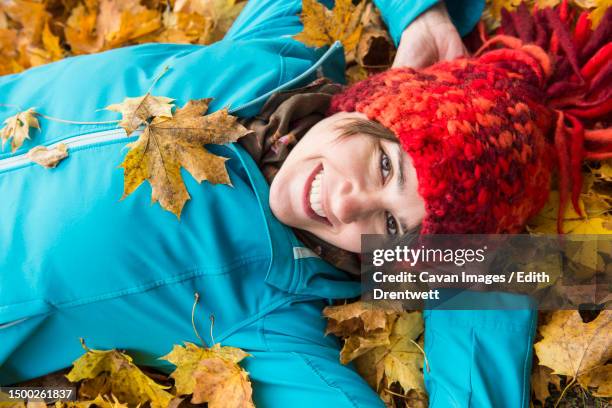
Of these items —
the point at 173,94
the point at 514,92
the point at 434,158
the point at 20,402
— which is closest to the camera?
the point at 434,158

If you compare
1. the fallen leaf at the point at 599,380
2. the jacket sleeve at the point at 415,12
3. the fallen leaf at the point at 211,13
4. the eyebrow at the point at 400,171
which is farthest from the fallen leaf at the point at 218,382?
the fallen leaf at the point at 211,13

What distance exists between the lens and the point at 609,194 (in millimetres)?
1694

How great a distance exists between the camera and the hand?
5.81 ft

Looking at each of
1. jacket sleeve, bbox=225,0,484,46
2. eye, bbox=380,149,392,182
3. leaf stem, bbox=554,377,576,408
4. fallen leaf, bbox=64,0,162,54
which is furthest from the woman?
fallen leaf, bbox=64,0,162,54

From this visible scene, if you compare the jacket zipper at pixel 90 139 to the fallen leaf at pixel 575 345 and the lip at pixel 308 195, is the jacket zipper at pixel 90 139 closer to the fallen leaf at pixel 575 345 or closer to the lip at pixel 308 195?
the lip at pixel 308 195

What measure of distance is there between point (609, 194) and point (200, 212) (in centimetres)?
135

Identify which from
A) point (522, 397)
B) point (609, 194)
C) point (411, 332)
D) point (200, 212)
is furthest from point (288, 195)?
point (609, 194)

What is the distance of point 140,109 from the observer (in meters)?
1.48

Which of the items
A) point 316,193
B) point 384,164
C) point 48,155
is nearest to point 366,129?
point 384,164

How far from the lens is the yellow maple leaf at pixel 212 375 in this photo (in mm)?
1536

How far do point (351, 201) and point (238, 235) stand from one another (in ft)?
1.27

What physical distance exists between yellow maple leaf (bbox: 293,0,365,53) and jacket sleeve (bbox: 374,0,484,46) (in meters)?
0.12

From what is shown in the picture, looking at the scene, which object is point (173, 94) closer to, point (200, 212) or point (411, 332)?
point (200, 212)

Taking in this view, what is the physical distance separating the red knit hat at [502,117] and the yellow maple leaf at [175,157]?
16.2 inches
